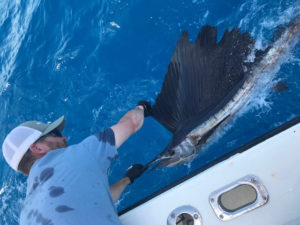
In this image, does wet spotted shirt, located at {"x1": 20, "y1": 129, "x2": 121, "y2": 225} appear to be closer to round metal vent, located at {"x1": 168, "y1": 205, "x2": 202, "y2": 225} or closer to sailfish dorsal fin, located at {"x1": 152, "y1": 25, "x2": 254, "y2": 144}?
round metal vent, located at {"x1": 168, "y1": 205, "x2": 202, "y2": 225}

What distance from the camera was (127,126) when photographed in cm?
238

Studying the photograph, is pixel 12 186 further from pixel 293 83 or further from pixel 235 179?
pixel 293 83

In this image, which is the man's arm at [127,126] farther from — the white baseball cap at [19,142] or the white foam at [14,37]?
the white foam at [14,37]

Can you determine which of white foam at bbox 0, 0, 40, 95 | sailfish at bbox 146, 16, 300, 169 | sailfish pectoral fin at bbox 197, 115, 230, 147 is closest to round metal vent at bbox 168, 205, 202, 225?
sailfish at bbox 146, 16, 300, 169

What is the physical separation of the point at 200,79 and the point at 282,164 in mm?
1204

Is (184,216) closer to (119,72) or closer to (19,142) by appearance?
(19,142)

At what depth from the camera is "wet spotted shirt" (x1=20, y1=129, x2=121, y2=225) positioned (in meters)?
1.63

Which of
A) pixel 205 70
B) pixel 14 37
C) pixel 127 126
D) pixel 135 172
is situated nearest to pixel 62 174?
pixel 127 126

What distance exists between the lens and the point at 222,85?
2.66 metres

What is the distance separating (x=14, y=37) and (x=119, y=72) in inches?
99.8

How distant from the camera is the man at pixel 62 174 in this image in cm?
164

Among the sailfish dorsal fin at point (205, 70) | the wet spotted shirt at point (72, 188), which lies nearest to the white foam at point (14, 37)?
the sailfish dorsal fin at point (205, 70)

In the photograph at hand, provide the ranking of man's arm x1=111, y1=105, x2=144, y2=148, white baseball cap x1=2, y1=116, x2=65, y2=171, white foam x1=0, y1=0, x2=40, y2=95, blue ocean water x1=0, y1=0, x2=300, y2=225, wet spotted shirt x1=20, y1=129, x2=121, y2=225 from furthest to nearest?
white foam x1=0, y1=0, x2=40, y2=95 → blue ocean water x1=0, y1=0, x2=300, y2=225 → man's arm x1=111, y1=105, x2=144, y2=148 → white baseball cap x1=2, y1=116, x2=65, y2=171 → wet spotted shirt x1=20, y1=129, x2=121, y2=225

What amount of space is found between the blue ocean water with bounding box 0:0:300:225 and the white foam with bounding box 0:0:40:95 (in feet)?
0.12
